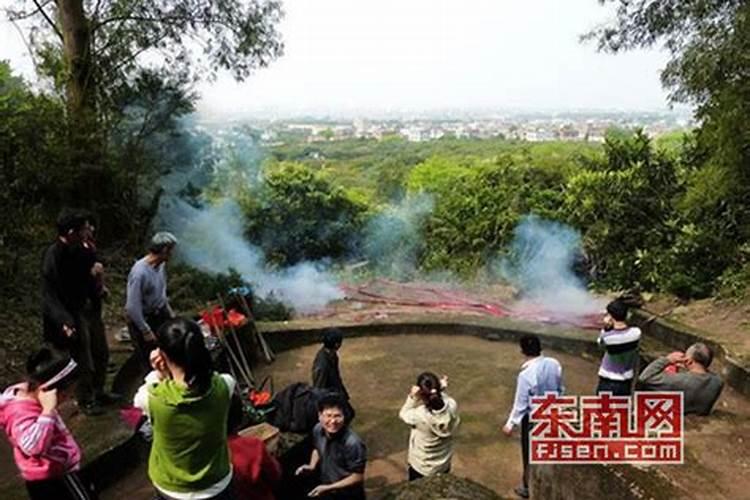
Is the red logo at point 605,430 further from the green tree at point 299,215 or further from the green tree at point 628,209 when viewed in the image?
the green tree at point 299,215

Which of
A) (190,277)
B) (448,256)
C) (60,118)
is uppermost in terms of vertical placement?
(60,118)

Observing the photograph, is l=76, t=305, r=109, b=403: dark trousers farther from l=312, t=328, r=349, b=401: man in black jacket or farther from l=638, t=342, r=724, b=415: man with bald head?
l=638, t=342, r=724, b=415: man with bald head

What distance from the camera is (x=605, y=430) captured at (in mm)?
4445

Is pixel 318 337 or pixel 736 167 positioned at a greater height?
pixel 736 167

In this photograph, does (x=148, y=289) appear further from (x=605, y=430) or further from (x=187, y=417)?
(x=605, y=430)

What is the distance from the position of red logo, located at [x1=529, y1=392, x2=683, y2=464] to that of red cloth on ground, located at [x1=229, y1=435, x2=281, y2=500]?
214cm

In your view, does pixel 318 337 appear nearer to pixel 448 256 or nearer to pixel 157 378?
pixel 157 378

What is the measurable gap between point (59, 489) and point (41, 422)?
1.41ft

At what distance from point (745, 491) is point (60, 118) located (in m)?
9.51

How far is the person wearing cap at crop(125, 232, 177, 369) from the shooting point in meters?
4.96

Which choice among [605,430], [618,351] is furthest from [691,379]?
[605,430]

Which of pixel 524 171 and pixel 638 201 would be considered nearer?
pixel 638 201

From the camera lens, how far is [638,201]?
42.5ft

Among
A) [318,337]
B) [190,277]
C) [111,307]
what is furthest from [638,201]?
[111,307]
